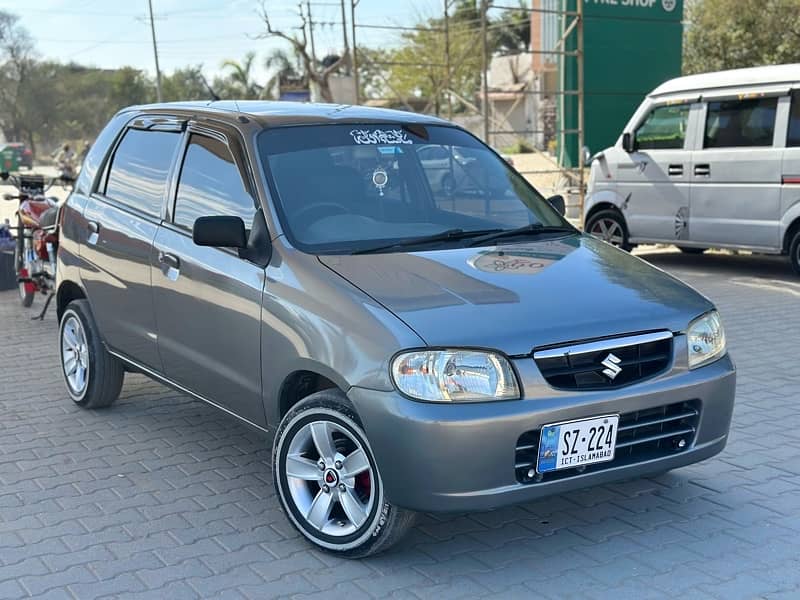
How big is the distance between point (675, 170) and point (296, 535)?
25.8 ft

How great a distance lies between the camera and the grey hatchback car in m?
3.48

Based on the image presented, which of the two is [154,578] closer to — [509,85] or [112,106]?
[509,85]

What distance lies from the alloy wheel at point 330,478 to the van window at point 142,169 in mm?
1780

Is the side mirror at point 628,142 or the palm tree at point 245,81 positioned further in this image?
the palm tree at point 245,81

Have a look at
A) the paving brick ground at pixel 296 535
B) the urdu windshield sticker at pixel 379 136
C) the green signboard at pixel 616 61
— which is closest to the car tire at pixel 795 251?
the paving brick ground at pixel 296 535

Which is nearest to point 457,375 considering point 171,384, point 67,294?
point 171,384

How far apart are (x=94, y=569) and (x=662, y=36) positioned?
52.9 feet

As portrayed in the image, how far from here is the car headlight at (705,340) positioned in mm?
3938

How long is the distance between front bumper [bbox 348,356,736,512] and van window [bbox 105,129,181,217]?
84.4 inches

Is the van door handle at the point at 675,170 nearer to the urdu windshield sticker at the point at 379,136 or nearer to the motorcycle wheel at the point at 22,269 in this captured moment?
the urdu windshield sticker at the point at 379,136

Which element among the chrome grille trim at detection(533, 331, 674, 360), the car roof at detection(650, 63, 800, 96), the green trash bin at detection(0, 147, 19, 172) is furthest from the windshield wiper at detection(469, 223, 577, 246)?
the green trash bin at detection(0, 147, 19, 172)

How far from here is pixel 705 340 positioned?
4.02m

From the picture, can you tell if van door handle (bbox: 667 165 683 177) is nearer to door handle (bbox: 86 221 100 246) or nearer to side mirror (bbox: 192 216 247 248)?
door handle (bbox: 86 221 100 246)

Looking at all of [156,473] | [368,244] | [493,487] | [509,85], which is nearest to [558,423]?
[493,487]
